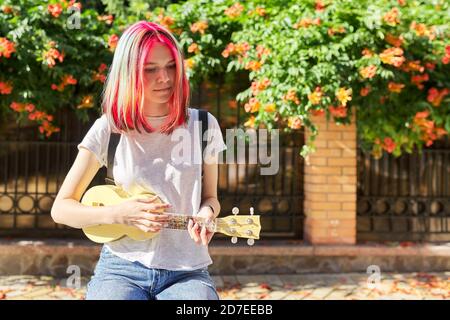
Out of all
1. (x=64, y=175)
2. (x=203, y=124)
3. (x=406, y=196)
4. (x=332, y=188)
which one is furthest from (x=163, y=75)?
(x=406, y=196)

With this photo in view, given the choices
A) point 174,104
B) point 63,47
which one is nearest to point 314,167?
point 63,47

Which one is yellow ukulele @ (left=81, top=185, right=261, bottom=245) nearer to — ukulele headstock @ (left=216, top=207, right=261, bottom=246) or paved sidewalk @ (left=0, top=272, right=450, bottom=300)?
ukulele headstock @ (left=216, top=207, right=261, bottom=246)

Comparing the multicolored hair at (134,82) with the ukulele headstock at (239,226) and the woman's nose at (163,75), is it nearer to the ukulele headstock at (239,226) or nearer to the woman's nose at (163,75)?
the woman's nose at (163,75)

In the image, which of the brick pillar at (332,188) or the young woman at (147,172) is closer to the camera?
the young woman at (147,172)

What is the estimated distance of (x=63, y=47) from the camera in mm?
5168

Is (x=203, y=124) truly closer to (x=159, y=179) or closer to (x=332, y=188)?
(x=159, y=179)

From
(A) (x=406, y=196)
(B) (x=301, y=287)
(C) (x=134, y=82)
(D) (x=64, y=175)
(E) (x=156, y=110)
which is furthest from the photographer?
(A) (x=406, y=196)

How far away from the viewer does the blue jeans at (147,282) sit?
1.66 m

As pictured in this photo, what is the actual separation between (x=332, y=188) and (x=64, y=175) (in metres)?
3.29

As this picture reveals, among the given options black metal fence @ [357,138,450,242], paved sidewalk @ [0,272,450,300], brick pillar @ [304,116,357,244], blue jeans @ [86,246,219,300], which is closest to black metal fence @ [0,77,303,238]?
brick pillar @ [304,116,357,244]

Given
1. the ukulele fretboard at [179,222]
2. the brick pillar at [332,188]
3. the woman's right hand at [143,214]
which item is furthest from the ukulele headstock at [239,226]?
the brick pillar at [332,188]

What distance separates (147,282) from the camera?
66.9 inches

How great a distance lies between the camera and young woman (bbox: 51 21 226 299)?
1685 millimetres

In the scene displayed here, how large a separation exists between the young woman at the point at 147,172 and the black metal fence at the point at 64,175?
4443 millimetres
